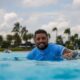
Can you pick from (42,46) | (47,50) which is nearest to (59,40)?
(47,50)

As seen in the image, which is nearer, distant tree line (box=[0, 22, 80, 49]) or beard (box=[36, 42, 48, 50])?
beard (box=[36, 42, 48, 50])

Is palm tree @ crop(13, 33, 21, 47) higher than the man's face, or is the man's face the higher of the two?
the man's face

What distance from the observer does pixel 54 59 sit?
785 cm

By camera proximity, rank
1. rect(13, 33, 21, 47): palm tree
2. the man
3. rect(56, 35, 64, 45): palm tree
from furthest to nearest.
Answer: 1. rect(56, 35, 64, 45): palm tree
2. rect(13, 33, 21, 47): palm tree
3. the man

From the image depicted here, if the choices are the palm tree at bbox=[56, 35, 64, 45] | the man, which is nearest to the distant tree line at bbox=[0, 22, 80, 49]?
the palm tree at bbox=[56, 35, 64, 45]

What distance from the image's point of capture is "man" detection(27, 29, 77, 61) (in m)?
7.73

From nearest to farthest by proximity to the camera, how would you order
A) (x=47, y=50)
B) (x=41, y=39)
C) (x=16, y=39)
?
1. (x=41, y=39)
2. (x=47, y=50)
3. (x=16, y=39)

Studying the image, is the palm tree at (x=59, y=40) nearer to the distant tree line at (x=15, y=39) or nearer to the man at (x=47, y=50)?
the distant tree line at (x=15, y=39)

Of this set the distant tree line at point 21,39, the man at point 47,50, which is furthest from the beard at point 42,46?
the distant tree line at point 21,39

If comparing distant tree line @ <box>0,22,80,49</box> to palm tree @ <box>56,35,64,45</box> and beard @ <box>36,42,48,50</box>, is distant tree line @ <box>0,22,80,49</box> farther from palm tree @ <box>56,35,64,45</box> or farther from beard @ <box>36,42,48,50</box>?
beard @ <box>36,42,48,50</box>

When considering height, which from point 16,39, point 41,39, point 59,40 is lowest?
point 59,40

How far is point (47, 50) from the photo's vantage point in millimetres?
7895

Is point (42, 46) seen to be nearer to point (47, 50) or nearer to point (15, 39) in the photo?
point (47, 50)

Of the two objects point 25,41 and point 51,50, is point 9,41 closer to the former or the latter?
point 25,41
